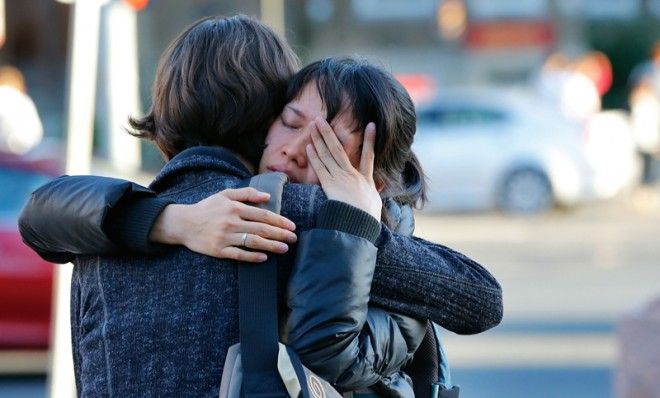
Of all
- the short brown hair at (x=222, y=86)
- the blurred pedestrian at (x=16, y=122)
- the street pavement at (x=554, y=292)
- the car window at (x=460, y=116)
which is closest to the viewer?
the short brown hair at (x=222, y=86)

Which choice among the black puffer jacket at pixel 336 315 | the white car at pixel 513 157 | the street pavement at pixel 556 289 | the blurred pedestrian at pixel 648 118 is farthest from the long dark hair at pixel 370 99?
the blurred pedestrian at pixel 648 118

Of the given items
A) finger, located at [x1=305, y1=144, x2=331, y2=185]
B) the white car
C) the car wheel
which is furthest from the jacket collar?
the car wheel

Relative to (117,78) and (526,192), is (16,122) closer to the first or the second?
(117,78)

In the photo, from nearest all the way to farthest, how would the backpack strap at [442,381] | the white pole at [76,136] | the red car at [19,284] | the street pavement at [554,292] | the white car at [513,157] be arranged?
the backpack strap at [442,381] → the white pole at [76,136] → the red car at [19,284] → the street pavement at [554,292] → the white car at [513,157]

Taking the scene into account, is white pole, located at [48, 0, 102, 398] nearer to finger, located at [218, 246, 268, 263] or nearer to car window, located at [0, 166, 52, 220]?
finger, located at [218, 246, 268, 263]

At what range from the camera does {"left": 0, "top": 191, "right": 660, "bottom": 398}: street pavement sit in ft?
28.3

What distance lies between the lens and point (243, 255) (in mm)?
2242

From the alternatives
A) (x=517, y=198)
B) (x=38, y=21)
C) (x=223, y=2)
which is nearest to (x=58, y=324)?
(x=517, y=198)

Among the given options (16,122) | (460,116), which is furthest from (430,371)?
(460,116)

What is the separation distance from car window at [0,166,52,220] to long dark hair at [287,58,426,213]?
21.2 ft

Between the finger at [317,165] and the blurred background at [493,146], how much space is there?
378 millimetres

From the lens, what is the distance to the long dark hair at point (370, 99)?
8.00 feet

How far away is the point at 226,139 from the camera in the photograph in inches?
96.0

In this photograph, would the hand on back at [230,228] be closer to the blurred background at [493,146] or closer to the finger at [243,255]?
the finger at [243,255]
